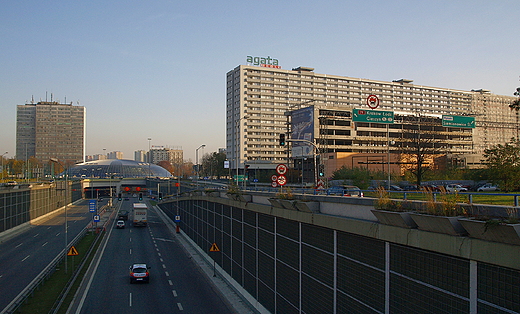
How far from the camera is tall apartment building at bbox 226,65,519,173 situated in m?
121

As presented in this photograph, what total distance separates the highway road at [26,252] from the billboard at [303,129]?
186 ft

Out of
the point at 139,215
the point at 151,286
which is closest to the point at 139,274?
the point at 151,286

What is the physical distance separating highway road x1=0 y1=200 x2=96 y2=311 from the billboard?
2236 inches

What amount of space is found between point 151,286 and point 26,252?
22.5 m

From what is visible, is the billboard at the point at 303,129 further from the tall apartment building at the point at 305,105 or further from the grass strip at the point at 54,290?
the grass strip at the point at 54,290

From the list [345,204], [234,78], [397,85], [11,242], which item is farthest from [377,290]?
[397,85]

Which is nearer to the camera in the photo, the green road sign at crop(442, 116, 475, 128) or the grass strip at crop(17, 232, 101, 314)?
the grass strip at crop(17, 232, 101, 314)

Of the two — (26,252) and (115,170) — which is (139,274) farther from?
(115,170)

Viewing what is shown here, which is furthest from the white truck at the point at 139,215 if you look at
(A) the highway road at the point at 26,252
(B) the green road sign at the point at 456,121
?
(B) the green road sign at the point at 456,121

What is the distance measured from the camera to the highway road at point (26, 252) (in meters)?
32.7

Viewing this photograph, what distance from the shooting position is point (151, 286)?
110 ft

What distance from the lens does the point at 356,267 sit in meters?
14.7

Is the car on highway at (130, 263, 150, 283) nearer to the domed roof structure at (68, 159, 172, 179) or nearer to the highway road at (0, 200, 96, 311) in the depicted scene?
the highway road at (0, 200, 96, 311)

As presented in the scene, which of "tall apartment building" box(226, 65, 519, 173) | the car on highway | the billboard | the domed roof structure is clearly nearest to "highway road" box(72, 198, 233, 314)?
the car on highway
